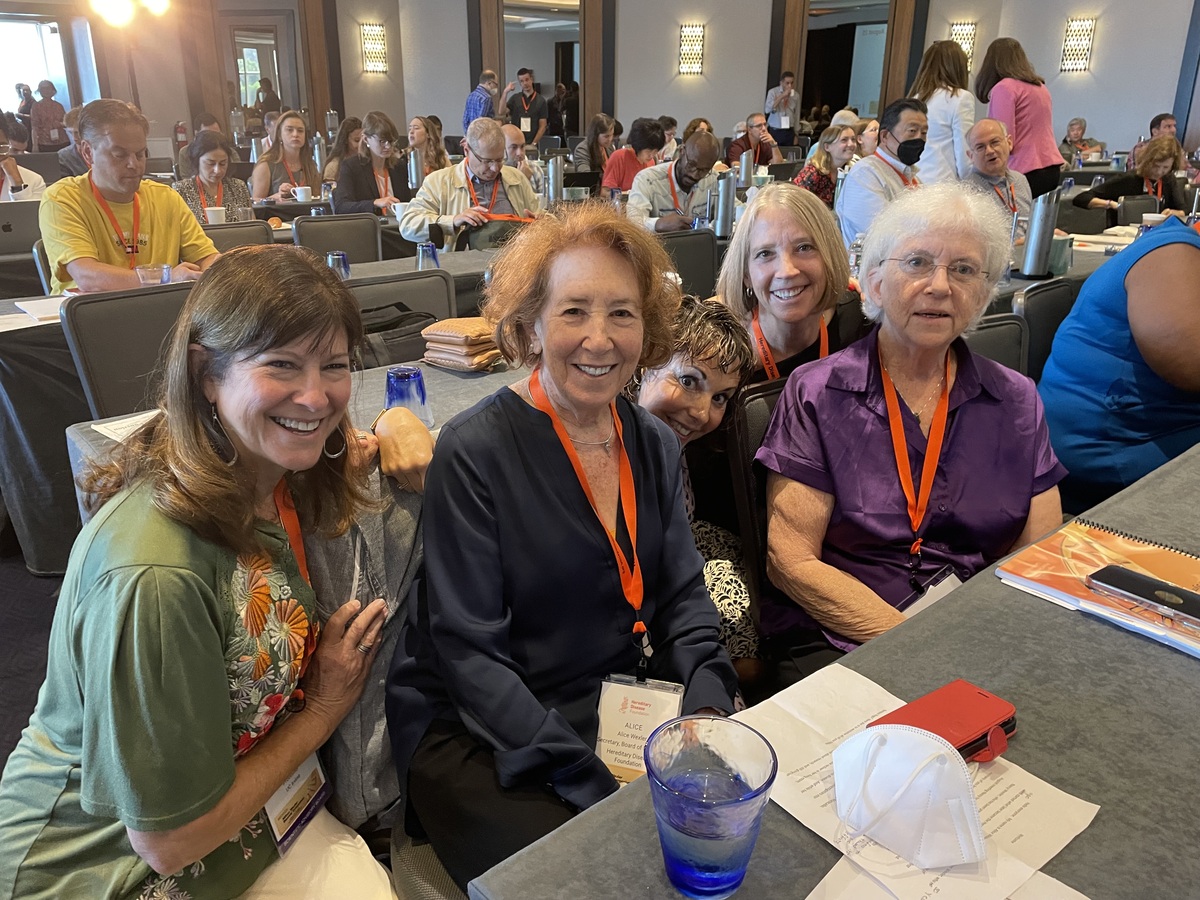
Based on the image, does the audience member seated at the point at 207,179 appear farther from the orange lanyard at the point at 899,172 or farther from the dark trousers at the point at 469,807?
the dark trousers at the point at 469,807

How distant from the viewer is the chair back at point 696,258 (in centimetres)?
384

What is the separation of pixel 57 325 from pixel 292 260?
217 cm

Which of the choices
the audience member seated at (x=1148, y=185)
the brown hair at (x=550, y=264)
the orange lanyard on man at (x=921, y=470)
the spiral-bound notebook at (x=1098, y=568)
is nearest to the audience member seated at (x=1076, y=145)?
the audience member seated at (x=1148, y=185)

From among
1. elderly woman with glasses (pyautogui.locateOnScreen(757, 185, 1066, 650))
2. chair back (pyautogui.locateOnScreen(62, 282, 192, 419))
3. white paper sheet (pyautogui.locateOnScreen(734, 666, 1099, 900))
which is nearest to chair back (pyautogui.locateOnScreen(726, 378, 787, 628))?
elderly woman with glasses (pyautogui.locateOnScreen(757, 185, 1066, 650))

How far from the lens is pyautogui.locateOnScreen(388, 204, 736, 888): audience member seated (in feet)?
4.12

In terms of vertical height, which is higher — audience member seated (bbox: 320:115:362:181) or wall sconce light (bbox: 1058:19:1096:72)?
wall sconce light (bbox: 1058:19:1096:72)

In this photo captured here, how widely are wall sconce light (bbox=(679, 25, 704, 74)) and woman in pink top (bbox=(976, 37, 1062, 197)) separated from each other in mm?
9968

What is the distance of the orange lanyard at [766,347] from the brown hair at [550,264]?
64 cm

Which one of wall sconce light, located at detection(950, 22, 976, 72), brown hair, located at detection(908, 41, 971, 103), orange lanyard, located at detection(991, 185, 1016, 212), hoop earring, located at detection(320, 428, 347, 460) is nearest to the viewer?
hoop earring, located at detection(320, 428, 347, 460)

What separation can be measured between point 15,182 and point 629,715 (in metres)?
7.07

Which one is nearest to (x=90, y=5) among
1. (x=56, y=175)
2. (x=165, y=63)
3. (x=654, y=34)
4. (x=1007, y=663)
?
(x=165, y=63)

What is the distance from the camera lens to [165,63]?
11.7 metres

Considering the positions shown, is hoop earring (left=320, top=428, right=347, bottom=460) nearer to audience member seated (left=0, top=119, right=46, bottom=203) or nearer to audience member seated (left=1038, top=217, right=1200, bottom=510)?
audience member seated (left=1038, top=217, right=1200, bottom=510)

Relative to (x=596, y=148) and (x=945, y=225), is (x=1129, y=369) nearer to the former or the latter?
(x=945, y=225)
